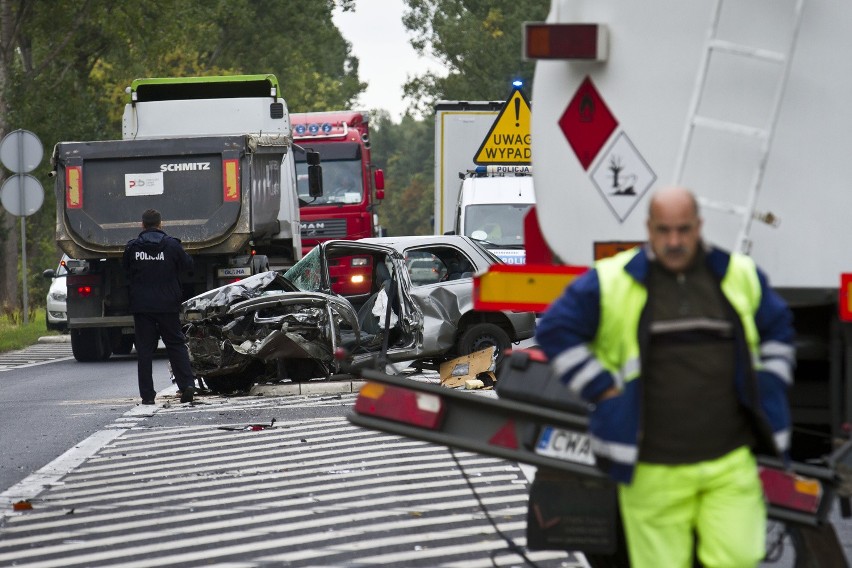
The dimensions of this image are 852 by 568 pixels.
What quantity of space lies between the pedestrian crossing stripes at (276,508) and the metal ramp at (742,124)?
1488 millimetres

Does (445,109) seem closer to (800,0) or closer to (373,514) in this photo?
(373,514)

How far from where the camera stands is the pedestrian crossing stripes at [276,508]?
7.68 metres

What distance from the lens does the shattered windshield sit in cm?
1627

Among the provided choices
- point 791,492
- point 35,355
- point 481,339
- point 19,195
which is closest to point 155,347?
point 481,339

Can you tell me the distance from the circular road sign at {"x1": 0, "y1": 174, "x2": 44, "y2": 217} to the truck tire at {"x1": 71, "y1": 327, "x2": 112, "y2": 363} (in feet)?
13.2

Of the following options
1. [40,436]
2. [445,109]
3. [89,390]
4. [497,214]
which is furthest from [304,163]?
[40,436]

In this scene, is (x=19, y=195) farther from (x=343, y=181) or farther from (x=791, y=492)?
(x=791, y=492)

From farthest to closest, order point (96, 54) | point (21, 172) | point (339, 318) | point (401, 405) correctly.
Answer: point (96, 54) → point (21, 172) → point (339, 318) → point (401, 405)

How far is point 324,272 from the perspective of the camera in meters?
16.2

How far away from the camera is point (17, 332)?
95.8 feet

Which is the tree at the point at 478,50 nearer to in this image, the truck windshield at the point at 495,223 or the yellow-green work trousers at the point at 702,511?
the truck windshield at the point at 495,223

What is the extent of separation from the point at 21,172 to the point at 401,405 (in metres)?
21.2

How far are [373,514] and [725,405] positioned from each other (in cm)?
418

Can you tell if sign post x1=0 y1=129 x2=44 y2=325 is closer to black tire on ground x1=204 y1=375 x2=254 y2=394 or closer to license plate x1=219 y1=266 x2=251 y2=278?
license plate x1=219 y1=266 x2=251 y2=278
